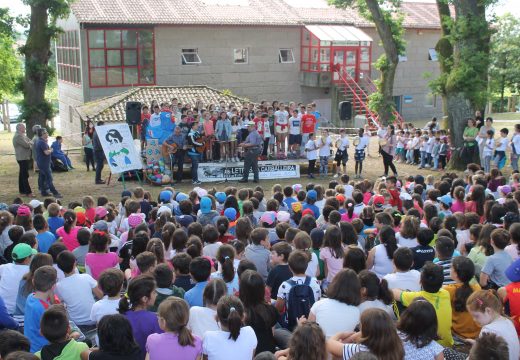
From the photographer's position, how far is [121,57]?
95.3ft

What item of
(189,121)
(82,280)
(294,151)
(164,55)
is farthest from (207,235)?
(164,55)

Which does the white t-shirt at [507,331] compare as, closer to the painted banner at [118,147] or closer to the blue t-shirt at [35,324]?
the blue t-shirt at [35,324]

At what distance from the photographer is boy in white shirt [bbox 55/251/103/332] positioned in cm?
584

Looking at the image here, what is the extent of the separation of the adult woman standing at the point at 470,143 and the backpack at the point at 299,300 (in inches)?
545

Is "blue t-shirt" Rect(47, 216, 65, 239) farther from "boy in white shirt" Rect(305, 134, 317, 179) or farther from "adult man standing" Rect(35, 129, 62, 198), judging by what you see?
"boy in white shirt" Rect(305, 134, 317, 179)

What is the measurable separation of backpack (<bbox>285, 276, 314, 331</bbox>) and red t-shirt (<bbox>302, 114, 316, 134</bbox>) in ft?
42.1

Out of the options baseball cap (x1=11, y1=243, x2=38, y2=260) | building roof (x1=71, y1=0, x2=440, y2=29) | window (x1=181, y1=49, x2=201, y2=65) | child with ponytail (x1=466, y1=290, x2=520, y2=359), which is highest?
building roof (x1=71, y1=0, x2=440, y2=29)

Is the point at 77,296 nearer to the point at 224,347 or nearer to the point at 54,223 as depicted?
the point at 224,347

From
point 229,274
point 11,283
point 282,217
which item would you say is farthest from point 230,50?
point 229,274

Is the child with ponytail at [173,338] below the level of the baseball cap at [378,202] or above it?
below

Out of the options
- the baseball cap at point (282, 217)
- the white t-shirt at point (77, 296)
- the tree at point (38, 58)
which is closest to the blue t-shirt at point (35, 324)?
the white t-shirt at point (77, 296)

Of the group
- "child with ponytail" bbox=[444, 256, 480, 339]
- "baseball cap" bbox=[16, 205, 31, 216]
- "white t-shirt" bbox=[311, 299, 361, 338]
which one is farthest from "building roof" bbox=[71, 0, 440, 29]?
"white t-shirt" bbox=[311, 299, 361, 338]

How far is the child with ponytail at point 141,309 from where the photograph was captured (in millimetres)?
4734

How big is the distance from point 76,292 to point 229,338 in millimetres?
2092
